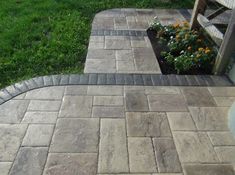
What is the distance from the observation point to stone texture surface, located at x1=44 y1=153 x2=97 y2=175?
2.30m

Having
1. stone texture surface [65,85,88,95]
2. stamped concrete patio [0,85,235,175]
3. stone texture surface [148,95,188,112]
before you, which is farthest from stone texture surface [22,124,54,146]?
stone texture surface [148,95,188,112]

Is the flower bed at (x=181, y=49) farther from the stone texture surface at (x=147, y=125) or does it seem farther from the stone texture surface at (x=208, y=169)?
the stone texture surface at (x=208, y=169)

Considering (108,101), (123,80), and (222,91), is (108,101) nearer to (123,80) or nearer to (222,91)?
(123,80)

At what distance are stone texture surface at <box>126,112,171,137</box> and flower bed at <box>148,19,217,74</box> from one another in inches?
40.5

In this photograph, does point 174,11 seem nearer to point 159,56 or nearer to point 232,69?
point 159,56

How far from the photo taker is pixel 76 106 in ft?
10.0

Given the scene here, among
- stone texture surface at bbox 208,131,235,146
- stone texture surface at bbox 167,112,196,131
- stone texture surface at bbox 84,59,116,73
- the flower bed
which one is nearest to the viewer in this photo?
stone texture surface at bbox 208,131,235,146

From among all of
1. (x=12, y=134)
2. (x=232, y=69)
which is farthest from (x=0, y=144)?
(x=232, y=69)

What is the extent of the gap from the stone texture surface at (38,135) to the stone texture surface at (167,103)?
45.1 inches

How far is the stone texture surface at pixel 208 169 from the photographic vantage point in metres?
2.34

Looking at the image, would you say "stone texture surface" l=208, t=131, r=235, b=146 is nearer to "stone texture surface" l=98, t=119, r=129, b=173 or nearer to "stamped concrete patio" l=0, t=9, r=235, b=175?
"stamped concrete patio" l=0, t=9, r=235, b=175

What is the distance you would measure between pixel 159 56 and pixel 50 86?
173 centimetres

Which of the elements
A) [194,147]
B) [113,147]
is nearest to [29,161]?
[113,147]

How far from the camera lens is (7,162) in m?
2.38
